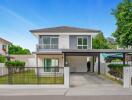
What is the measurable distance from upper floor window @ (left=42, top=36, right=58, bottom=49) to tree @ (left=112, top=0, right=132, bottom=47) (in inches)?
557

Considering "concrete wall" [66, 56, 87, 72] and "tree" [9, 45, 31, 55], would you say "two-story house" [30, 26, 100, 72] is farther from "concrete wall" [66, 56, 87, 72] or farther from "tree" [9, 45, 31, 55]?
"tree" [9, 45, 31, 55]

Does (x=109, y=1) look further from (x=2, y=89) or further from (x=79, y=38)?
(x=2, y=89)

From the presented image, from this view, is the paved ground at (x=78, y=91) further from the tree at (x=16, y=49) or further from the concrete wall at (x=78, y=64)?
the tree at (x=16, y=49)

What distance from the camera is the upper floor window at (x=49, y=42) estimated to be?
39.3 metres

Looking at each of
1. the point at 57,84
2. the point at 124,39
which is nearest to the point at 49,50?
the point at 124,39

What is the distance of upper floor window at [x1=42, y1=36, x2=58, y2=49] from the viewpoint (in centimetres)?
3934

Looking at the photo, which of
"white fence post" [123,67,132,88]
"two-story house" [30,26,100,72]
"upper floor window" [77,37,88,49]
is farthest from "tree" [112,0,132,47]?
"upper floor window" [77,37,88,49]

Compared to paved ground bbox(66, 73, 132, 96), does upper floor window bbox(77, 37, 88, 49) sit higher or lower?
higher

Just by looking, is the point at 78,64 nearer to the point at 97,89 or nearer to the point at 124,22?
the point at 124,22

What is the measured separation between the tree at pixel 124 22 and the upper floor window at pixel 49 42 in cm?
1415

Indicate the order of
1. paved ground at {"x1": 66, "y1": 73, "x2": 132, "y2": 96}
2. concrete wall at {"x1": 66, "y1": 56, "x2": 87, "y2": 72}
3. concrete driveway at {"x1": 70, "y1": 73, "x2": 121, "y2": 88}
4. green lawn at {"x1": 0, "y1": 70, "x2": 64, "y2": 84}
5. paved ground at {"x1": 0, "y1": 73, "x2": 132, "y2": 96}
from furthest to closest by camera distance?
1. concrete wall at {"x1": 66, "y1": 56, "x2": 87, "y2": 72}
2. concrete driveway at {"x1": 70, "y1": 73, "x2": 121, "y2": 88}
3. green lawn at {"x1": 0, "y1": 70, "x2": 64, "y2": 84}
4. paved ground at {"x1": 66, "y1": 73, "x2": 132, "y2": 96}
5. paved ground at {"x1": 0, "y1": 73, "x2": 132, "y2": 96}

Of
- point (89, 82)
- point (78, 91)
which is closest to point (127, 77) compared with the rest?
point (78, 91)

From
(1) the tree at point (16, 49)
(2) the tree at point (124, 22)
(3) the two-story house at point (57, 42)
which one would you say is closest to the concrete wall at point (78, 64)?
(3) the two-story house at point (57, 42)

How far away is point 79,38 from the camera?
40.5 metres
